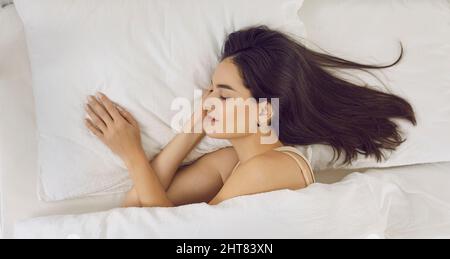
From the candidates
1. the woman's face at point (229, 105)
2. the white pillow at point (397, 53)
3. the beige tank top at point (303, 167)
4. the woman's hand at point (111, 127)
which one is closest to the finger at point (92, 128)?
the woman's hand at point (111, 127)

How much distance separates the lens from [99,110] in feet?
3.62

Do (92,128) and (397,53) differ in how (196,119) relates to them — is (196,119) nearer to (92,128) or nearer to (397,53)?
(92,128)

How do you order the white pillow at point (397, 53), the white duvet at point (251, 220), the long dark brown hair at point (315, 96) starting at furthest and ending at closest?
the white pillow at point (397, 53)
the long dark brown hair at point (315, 96)
the white duvet at point (251, 220)

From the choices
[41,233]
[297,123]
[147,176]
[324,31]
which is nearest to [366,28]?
[324,31]

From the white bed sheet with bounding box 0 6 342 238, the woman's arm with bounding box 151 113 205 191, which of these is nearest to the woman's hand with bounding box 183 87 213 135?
the woman's arm with bounding box 151 113 205 191

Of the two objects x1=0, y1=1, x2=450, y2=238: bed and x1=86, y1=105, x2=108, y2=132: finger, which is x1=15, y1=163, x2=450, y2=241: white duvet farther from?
x1=86, y1=105, x2=108, y2=132: finger

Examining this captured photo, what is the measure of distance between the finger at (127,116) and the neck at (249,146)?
236mm

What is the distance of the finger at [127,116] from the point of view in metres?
1.12

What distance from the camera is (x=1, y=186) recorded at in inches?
43.1

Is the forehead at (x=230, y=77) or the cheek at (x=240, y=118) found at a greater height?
the forehead at (x=230, y=77)

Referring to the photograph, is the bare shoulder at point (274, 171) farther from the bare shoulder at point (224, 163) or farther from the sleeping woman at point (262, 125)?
the bare shoulder at point (224, 163)

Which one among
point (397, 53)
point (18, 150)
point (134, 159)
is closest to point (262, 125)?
point (134, 159)

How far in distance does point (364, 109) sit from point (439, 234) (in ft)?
1.16

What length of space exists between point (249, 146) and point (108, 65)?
14.9 inches
